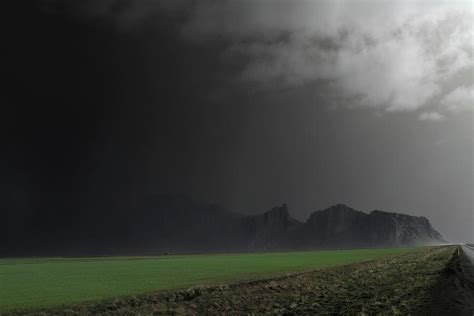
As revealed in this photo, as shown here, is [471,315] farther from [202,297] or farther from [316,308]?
[202,297]

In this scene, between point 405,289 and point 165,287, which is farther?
point 165,287

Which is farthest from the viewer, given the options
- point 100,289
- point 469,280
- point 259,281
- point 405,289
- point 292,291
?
point 259,281

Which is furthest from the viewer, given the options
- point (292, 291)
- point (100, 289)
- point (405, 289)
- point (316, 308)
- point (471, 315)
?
point (100, 289)

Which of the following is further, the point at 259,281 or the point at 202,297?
the point at 259,281

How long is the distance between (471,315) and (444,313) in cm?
134

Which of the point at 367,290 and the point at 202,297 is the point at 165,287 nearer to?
the point at 202,297

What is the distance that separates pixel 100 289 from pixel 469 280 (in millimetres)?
34555

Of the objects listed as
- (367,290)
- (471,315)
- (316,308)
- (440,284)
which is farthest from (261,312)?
(440,284)

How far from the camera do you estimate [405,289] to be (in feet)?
93.9

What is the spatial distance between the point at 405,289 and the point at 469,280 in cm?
669

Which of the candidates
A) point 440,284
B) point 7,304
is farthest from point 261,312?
point 7,304

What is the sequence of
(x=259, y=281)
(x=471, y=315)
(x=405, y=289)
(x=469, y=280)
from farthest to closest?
(x=259, y=281) < (x=469, y=280) < (x=405, y=289) < (x=471, y=315)

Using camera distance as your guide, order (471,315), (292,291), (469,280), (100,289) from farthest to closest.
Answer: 1. (100,289)
2. (292,291)
3. (469,280)
4. (471,315)

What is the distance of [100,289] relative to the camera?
37.8 metres
